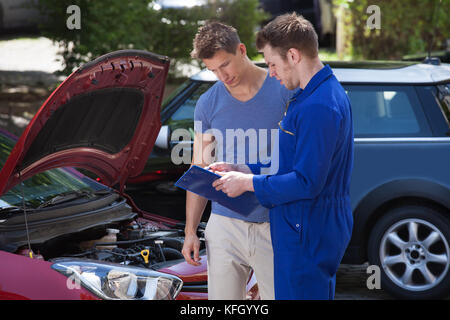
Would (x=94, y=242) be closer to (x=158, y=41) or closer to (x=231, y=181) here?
(x=231, y=181)

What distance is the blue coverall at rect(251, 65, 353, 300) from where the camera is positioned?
2.38 metres

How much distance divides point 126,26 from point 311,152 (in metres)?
8.46

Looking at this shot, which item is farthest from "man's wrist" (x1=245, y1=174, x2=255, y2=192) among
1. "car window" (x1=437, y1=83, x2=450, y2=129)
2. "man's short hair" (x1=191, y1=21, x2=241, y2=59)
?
"car window" (x1=437, y1=83, x2=450, y2=129)

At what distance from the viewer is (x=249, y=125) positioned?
2.98m

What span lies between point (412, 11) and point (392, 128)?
24.4 ft

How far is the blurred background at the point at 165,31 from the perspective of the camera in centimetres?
980

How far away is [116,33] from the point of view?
32.8 ft

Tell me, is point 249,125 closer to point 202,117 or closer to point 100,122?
point 202,117

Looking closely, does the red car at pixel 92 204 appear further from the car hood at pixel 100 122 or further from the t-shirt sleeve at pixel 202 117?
the t-shirt sleeve at pixel 202 117

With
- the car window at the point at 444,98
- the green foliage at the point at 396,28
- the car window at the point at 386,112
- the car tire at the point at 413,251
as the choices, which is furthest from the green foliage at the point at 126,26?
the car tire at the point at 413,251

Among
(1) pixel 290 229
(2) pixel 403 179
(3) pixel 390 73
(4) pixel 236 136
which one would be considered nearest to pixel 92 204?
(4) pixel 236 136
